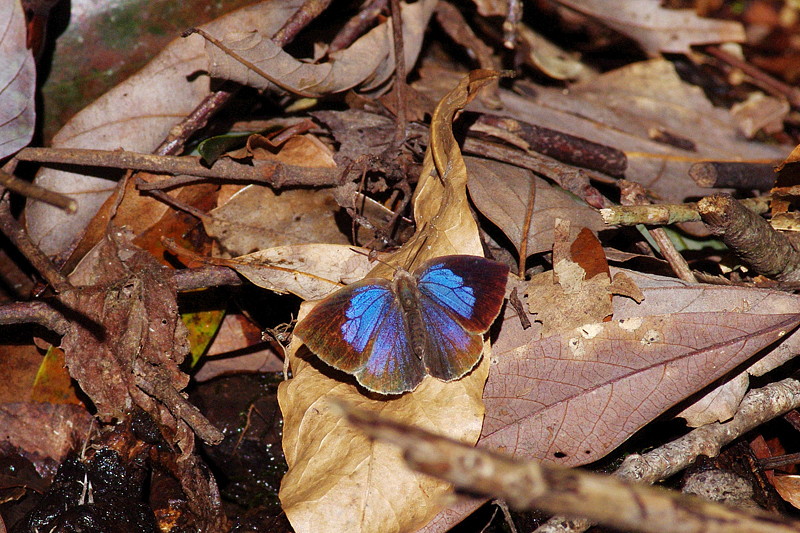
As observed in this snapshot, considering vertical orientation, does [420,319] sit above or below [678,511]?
below

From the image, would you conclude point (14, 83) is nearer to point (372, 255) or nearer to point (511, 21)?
point (372, 255)

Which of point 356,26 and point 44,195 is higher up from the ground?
point 44,195

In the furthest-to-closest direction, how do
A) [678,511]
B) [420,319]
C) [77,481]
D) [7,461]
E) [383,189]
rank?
1. [383,189]
2. [7,461]
3. [77,481]
4. [420,319]
5. [678,511]

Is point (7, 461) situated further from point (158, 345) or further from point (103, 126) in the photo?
point (103, 126)

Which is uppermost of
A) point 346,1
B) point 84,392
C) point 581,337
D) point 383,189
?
point 346,1

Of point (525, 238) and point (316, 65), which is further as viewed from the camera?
point (316, 65)

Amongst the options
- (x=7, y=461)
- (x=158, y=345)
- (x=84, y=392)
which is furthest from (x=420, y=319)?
(x=7, y=461)

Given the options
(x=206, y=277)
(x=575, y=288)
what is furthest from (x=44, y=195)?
(x=575, y=288)

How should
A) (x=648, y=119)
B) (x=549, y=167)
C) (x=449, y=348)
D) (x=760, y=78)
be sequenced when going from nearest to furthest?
(x=449, y=348) < (x=549, y=167) < (x=648, y=119) < (x=760, y=78)
